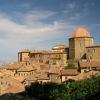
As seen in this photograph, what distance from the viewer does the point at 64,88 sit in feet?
144

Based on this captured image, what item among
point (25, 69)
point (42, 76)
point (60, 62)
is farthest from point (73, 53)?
point (42, 76)

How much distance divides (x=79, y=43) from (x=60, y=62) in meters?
7.53

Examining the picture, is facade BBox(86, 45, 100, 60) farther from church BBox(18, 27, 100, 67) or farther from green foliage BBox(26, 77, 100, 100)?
green foliage BBox(26, 77, 100, 100)

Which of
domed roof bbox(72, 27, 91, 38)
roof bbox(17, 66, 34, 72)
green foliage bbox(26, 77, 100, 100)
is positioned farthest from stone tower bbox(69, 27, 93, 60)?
green foliage bbox(26, 77, 100, 100)

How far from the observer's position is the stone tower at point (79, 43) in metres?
85.2

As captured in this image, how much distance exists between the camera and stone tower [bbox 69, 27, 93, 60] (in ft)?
280

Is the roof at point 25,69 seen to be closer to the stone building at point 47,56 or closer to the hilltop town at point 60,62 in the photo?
the hilltop town at point 60,62

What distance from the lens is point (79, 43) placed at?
3403 inches

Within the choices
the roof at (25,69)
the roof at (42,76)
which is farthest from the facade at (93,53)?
the roof at (42,76)

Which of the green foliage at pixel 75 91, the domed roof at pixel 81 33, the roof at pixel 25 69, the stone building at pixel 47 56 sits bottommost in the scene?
the green foliage at pixel 75 91

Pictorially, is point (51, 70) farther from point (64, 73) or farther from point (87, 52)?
point (87, 52)

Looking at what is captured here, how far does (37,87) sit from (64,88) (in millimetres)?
6665

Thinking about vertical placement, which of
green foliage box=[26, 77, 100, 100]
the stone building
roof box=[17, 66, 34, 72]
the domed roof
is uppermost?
the domed roof

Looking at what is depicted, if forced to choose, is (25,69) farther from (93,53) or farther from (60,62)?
(93,53)
